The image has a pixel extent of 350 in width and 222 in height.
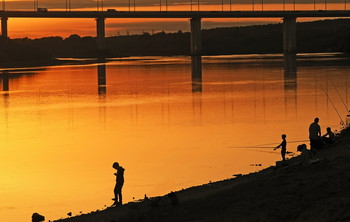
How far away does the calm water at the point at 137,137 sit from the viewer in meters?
22.6

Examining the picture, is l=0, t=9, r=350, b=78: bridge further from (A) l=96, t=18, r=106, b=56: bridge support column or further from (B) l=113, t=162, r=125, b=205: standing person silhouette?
(B) l=113, t=162, r=125, b=205: standing person silhouette

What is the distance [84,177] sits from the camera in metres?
24.3

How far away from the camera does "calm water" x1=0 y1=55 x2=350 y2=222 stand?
74.0ft

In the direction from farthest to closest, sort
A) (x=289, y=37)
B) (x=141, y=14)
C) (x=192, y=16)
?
(x=141, y=14)
(x=192, y=16)
(x=289, y=37)

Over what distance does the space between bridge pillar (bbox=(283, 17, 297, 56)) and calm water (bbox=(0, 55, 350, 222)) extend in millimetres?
125925

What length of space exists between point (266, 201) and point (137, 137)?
17.8m

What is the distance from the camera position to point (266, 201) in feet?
54.7

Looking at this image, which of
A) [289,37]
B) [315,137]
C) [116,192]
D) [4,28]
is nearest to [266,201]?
[116,192]

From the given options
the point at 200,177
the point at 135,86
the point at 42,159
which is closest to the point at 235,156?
the point at 200,177

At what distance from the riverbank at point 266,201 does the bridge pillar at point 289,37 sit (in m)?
174

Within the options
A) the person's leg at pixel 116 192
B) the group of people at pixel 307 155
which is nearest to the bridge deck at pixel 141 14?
the group of people at pixel 307 155

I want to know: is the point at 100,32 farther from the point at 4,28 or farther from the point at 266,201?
the point at 266,201

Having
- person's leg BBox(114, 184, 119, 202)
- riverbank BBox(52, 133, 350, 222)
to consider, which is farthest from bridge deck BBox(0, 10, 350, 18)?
riverbank BBox(52, 133, 350, 222)

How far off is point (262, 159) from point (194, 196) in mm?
7603
